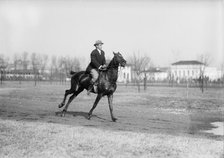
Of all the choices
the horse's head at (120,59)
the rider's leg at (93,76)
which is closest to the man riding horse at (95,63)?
the rider's leg at (93,76)

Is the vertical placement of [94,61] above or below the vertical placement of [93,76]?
above

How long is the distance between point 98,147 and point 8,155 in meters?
1.91

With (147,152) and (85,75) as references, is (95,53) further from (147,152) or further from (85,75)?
(147,152)

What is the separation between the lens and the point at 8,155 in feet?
18.4

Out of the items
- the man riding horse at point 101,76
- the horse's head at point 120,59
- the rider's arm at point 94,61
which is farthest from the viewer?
the rider's arm at point 94,61

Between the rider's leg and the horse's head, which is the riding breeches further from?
the horse's head

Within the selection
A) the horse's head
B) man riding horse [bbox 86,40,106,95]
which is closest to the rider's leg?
man riding horse [bbox 86,40,106,95]

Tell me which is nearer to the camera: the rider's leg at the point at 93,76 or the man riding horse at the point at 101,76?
the man riding horse at the point at 101,76

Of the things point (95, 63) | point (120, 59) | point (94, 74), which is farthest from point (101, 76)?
point (120, 59)

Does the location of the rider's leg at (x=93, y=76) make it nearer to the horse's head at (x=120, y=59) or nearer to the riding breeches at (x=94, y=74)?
the riding breeches at (x=94, y=74)

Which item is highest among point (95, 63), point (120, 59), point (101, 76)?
point (120, 59)

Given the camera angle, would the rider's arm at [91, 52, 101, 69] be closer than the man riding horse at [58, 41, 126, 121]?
No

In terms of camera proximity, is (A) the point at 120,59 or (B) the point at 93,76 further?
(B) the point at 93,76

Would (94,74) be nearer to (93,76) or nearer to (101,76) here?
(93,76)
